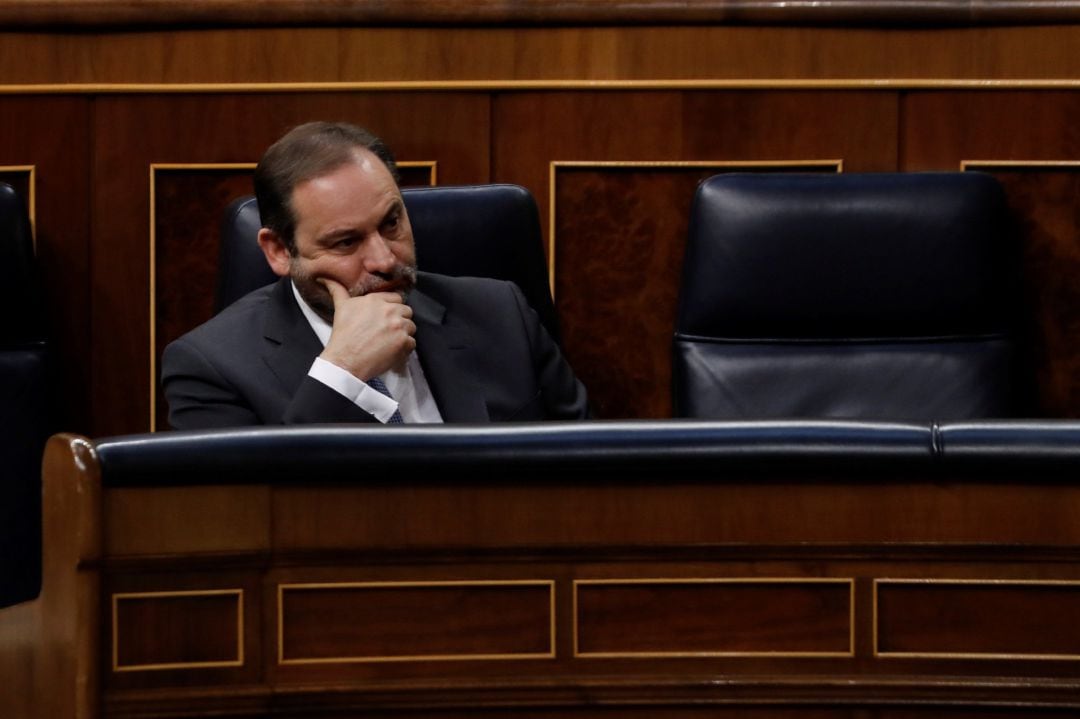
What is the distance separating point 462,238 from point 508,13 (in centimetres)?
29

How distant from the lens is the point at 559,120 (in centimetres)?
137

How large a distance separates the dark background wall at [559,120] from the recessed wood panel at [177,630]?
2.44 ft

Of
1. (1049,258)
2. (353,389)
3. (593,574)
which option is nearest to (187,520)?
(593,574)

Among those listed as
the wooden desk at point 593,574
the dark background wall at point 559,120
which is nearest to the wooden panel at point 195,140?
the dark background wall at point 559,120

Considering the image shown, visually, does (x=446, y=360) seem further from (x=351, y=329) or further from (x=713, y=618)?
(x=713, y=618)

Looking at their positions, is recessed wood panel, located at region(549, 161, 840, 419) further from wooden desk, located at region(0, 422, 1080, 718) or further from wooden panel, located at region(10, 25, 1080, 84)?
wooden desk, located at region(0, 422, 1080, 718)

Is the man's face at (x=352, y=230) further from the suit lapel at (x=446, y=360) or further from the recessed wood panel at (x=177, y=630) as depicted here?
the recessed wood panel at (x=177, y=630)

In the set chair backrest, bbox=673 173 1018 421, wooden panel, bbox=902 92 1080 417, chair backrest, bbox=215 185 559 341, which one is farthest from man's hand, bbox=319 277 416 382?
wooden panel, bbox=902 92 1080 417

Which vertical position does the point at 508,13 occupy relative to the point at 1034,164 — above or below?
above

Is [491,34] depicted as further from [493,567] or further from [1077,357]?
[493,567]

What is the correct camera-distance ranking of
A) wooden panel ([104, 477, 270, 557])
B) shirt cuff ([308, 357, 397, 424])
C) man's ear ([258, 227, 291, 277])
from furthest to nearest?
man's ear ([258, 227, 291, 277]), shirt cuff ([308, 357, 397, 424]), wooden panel ([104, 477, 270, 557])

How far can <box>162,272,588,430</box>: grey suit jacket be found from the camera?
1052mm

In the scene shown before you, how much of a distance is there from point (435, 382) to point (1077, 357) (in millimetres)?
627

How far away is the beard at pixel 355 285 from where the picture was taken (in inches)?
43.3
